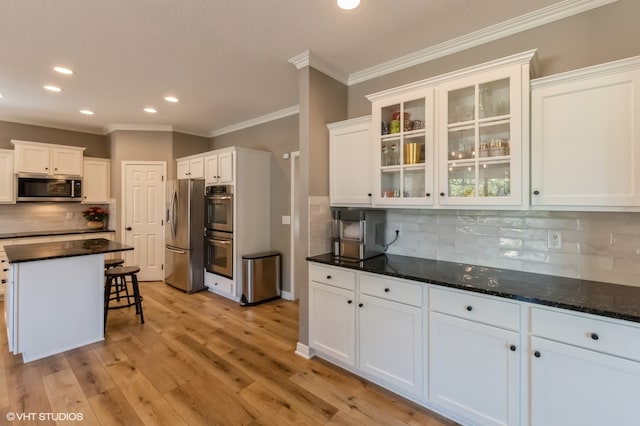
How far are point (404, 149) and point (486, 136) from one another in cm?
56

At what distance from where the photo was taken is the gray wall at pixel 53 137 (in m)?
4.57

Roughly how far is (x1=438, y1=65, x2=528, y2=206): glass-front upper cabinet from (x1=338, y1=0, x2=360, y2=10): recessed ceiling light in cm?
81

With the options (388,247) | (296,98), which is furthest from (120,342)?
(296,98)

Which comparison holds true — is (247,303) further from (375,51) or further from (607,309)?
(607,309)

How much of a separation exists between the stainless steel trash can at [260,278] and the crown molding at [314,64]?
2484 mm

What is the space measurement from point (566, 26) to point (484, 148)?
97 cm

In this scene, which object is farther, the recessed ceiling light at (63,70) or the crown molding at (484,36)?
the recessed ceiling light at (63,70)

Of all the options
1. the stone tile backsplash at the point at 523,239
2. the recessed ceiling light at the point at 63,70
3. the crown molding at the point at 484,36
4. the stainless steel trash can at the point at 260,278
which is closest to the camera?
the stone tile backsplash at the point at 523,239

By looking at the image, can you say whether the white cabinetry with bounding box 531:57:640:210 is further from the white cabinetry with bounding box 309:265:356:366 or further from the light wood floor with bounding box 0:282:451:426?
the light wood floor with bounding box 0:282:451:426

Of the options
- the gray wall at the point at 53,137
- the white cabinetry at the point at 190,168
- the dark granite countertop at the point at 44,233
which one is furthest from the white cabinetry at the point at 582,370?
the gray wall at the point at 53,137

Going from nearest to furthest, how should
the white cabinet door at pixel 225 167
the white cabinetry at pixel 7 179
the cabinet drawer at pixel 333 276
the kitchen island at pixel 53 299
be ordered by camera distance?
the cabinet drawer at pixel 333 276
the kitchen island at pixel 53 299
the white cabinet door at pixel 225 167
the white cabinetry at pixel 7 179

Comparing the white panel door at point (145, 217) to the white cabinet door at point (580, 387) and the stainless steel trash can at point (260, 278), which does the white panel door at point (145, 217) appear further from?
the white cabinet door at point (580, 387)

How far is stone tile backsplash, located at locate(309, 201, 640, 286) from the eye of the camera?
1834mm

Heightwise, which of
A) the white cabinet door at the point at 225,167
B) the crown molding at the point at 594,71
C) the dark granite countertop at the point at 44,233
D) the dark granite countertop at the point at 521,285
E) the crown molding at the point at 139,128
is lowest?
the dark granite countertop at the point at 521,285
